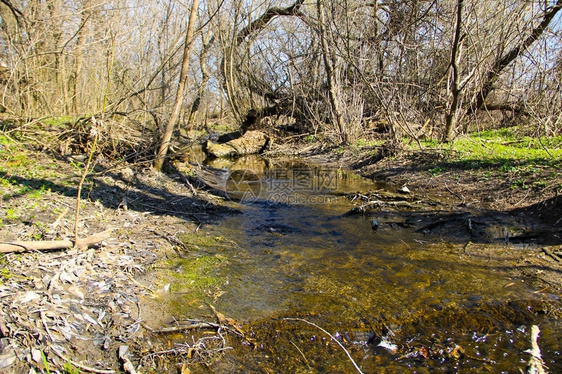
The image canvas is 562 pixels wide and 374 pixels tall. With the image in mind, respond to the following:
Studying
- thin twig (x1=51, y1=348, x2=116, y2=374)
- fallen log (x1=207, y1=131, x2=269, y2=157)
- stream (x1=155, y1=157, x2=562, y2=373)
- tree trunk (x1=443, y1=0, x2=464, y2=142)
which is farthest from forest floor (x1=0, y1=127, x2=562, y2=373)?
fallen log (x1=207, y1=131, x2=269, y2=157)

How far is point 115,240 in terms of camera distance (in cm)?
438

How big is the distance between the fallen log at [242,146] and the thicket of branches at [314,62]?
1.35 meters

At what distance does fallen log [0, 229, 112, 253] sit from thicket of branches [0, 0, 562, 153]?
2.54 m

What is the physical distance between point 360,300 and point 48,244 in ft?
10.4

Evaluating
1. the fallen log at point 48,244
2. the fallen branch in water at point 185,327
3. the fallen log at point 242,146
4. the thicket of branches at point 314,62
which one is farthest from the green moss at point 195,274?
the fallen log at point 242,146

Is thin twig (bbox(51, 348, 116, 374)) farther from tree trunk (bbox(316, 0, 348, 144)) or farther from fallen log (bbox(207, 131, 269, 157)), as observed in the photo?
fallen log (bbox(207, 131, 269, 157))

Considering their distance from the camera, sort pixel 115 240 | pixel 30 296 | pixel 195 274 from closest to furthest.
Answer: pixel 30 296 < pixel 195 274 < pixel 115 240

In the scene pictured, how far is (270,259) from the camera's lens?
14.8 feet

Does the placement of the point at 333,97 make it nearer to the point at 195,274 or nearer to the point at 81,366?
the point at 195,274

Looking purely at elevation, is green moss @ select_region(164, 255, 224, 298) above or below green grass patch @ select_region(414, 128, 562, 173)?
below

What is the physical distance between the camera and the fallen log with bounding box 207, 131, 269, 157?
15508 millimetres

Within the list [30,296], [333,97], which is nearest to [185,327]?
[30,296]

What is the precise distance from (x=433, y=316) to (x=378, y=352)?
31.0 inches

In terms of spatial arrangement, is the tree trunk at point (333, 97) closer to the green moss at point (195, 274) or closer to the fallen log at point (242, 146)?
the fallen log at point (242, 146)
